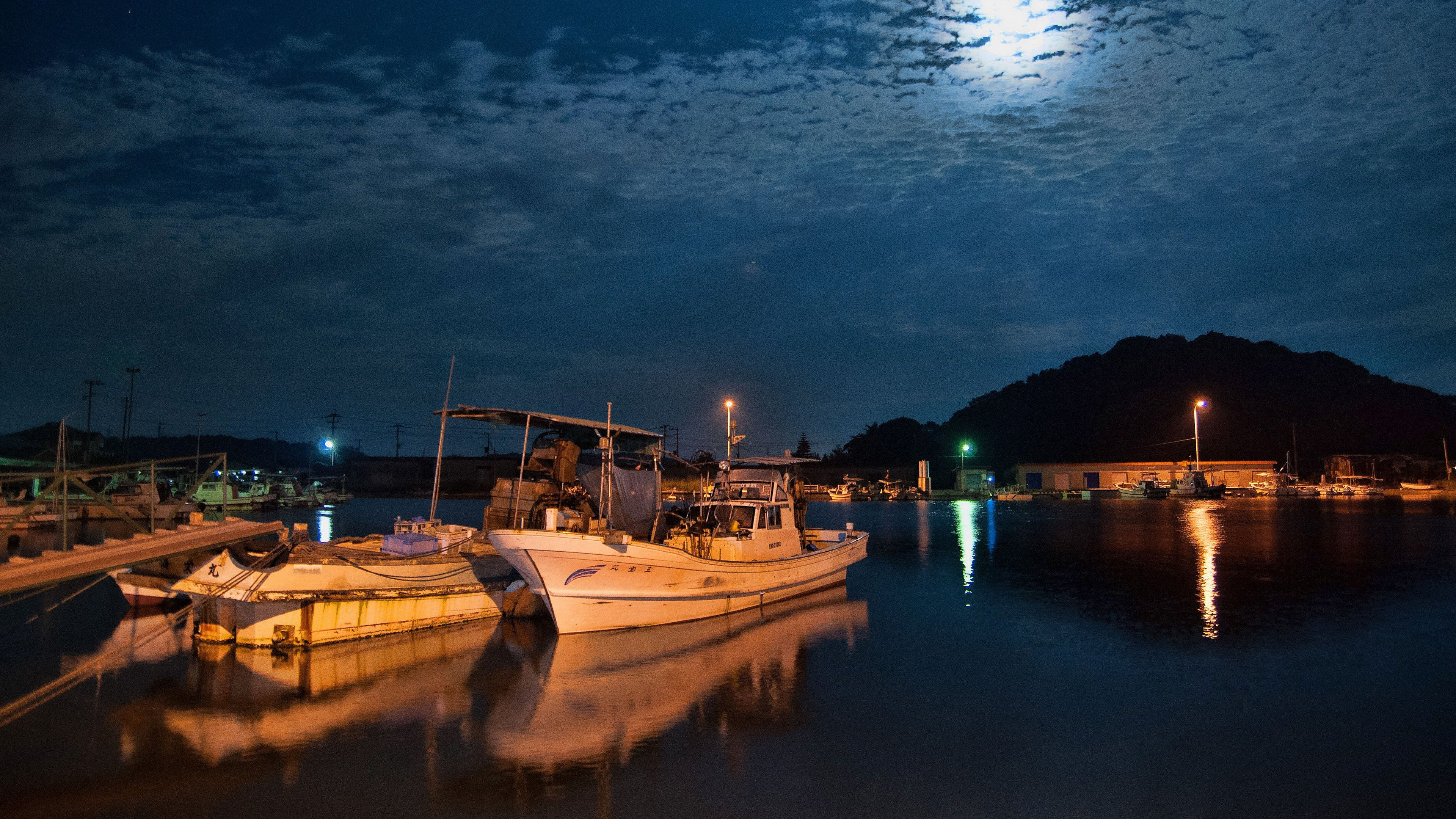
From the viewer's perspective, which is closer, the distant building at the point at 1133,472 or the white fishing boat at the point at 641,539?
the white fishing boat at the point at 641,539

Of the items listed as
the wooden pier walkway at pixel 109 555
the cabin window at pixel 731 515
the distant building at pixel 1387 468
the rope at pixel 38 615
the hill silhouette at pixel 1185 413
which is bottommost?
the rope at pixel 38 615

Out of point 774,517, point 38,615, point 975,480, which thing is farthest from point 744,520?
point 975,480

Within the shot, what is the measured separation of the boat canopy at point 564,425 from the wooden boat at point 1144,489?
3237 inches

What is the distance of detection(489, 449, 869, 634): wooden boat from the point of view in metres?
17.1

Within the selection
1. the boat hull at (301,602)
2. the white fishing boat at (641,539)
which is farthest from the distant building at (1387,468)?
the boat hull at (301,602)

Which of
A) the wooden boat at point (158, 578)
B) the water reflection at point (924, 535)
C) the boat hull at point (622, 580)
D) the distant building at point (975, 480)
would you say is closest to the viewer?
the boat hull at point (622, 580)

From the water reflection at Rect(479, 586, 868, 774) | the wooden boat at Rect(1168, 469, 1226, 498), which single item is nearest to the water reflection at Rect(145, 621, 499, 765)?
the water reflection at Rect(479, 586, 868, 774)

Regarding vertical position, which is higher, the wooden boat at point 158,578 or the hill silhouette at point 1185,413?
the hill silhouette at point 1185,413

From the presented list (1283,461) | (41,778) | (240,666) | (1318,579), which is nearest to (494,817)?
(41,778)

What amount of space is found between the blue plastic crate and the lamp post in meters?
86.9

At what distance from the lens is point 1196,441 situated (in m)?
93.6

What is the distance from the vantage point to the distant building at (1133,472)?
97.6 meters

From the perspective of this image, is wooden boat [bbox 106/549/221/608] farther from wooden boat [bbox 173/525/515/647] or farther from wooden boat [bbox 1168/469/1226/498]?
wooden boat [bbox 1168/469/1226/498]

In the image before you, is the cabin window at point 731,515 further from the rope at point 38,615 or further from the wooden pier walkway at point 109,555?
the rope at point 38,615
